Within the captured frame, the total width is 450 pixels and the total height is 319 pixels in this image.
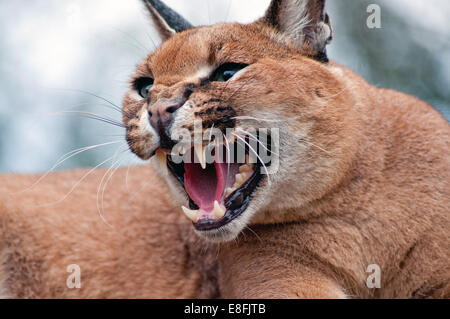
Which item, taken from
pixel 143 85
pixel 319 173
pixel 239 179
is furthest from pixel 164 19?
pixel 319 173

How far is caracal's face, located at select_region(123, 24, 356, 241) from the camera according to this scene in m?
4.25

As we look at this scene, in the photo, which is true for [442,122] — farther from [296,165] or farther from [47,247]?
[47,247]

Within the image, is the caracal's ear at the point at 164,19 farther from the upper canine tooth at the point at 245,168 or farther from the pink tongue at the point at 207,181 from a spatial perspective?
the upper canine tooth at the point at 245,168

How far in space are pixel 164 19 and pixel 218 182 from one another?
2.07m

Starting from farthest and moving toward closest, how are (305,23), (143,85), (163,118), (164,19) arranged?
(164,19) < (143,85) < (305,23) < (163,118)

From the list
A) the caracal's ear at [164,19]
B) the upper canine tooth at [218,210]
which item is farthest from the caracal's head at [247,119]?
the caracal's ear at [164,19]

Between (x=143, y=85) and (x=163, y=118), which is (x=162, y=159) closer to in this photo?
(x=163, y=118)

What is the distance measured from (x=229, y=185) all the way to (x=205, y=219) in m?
0.32

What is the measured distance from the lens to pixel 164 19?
5.79 meters

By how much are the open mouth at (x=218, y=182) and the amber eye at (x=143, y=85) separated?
0.75 metres

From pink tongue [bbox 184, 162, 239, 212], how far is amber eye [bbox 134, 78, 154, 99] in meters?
0.91

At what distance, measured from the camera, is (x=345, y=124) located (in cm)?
473

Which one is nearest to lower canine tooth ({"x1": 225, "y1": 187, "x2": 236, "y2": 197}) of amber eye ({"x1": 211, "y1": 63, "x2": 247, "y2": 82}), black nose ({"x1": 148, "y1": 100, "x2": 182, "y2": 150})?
black nose ({"x1": 148, "y1": 100, "x2": 182, "y2": 150})

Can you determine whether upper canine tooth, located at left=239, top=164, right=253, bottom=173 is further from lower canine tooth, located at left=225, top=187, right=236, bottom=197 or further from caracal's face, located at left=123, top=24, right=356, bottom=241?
lower canine tooth, located at left=225, top=187, right=236, bottom=197
